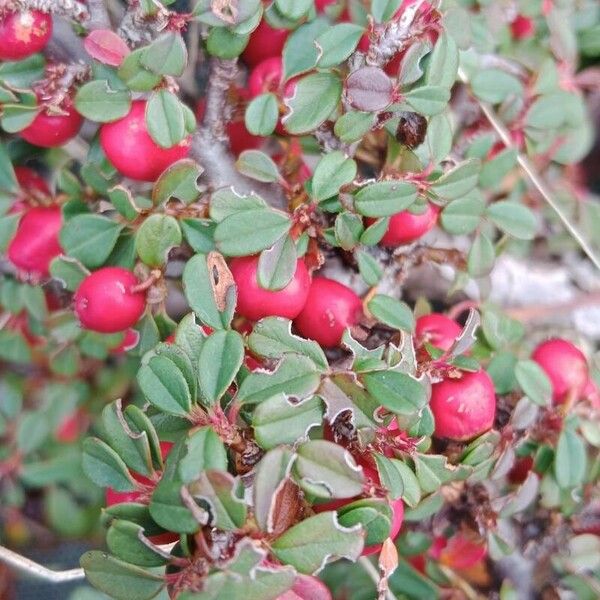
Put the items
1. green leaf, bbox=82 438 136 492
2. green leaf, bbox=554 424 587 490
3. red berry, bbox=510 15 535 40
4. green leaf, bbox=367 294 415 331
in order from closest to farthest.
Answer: green leaf, bbox=82 438 136 492
green leaf, bbox=367 294 415 331
green leaf, bbox=554 424 587 490
red berry, bbox=510 15 535 40

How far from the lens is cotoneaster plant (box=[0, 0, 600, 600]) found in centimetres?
66

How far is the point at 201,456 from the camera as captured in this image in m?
0.62

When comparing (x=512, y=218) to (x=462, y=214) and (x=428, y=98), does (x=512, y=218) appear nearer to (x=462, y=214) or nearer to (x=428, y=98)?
(x=462, y=214)

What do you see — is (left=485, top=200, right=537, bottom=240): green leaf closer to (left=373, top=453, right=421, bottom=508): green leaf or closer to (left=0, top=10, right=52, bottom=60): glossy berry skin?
(left=373, top=453, right=421, bottom=508): green leaf

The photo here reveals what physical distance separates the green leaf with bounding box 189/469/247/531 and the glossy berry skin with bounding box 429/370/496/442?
1.03ft

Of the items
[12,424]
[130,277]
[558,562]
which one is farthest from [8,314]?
[558,562]

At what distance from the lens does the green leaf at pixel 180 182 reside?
0.80 metres

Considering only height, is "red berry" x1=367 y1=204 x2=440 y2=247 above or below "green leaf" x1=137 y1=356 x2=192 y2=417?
above

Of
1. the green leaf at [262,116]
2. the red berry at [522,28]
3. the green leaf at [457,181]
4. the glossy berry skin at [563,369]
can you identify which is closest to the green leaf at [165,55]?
the green leaf at [262,116]

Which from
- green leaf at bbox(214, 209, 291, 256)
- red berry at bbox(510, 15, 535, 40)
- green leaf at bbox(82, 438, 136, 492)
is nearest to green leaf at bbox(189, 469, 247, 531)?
green leaf at bbox(82, 438, 136, 492)

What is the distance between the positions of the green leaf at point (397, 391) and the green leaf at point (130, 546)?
24cm

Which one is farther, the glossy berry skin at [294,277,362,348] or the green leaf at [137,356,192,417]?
the glossy berry skin at [294,277,362,348]

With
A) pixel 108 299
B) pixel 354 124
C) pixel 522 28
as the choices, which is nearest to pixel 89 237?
pixel 108 299

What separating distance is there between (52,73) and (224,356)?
43cm
